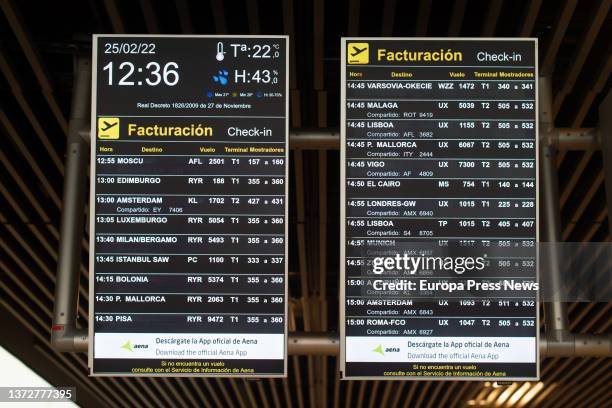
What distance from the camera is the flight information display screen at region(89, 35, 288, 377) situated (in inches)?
→ 180

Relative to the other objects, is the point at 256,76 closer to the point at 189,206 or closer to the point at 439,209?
the point at 189,206

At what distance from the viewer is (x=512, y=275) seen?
464cm

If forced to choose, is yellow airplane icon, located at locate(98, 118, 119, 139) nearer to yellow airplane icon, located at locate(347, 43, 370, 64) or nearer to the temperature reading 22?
the temperature reading 22

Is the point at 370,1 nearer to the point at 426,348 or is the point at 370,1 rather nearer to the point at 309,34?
the point at 309,34

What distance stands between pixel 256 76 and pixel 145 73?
0.51 meters

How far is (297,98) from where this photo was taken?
644 centimetres

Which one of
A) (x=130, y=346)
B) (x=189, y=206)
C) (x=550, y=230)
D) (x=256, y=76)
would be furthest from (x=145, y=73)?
(x=550, y=230)

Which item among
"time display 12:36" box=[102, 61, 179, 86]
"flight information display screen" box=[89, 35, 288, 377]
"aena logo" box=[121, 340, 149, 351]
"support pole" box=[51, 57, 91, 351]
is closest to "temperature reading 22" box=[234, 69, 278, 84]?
"flight information display screen" box=[89, 35, 288, 377]

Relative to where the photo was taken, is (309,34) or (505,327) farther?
(309,34)

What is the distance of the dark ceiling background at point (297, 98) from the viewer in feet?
17.9

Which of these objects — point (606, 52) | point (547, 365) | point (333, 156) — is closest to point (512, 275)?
point (606, 52)

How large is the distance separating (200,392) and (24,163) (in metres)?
6.63

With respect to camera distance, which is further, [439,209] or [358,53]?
[358,53]

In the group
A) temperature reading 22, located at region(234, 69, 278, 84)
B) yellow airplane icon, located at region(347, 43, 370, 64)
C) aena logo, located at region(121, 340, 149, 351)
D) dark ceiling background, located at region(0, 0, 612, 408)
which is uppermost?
dark ceiling background, located at region(0, 0, 612, 408)
